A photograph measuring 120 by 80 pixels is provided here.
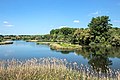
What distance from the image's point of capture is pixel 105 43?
245ft

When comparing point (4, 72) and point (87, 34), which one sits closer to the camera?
point (4, 72)

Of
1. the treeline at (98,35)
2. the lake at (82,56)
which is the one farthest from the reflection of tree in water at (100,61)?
the treeline at (98,35)

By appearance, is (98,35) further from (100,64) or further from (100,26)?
(100,64)

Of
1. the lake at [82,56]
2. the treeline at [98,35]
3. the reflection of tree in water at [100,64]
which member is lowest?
the reflection of tree in water at [100,64]

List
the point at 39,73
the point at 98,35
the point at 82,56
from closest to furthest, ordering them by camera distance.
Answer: the point at 39,73 → the point at 82,56 → the point at 98,35

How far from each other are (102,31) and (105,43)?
677cm

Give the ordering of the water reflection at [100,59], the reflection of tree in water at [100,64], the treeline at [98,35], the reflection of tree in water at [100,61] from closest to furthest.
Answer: the reflection of tree in water at [100,61] < the reflection of tree in water at [100,64] < the water reflection at [100,59] < the treeline at [98,35]

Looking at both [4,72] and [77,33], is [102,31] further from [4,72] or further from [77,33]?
[4,72]

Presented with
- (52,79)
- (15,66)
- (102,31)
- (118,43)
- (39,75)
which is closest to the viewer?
(52,79)

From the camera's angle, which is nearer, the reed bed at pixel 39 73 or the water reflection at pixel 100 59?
the reed bed at pixel 39 73

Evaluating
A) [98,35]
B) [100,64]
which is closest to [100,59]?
[100,64]

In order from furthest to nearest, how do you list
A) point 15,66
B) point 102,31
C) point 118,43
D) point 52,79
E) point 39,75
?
point 102,31 < point 118,43 < point 15,66 < point 39,75 < point 52,79

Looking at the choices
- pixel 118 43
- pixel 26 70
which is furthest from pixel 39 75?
pixel 118 43

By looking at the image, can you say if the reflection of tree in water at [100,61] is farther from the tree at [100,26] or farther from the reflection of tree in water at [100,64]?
the tree at [100,26]
